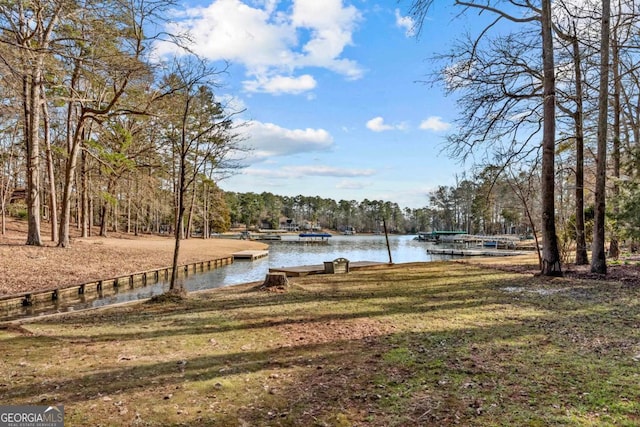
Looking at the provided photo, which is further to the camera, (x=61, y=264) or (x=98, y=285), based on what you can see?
(x=61, y=264)

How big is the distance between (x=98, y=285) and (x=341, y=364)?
11216mm

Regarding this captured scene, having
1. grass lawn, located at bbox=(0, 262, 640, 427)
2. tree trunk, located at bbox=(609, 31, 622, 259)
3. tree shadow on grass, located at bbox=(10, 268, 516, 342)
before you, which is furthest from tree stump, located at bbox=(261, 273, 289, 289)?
tree trunk, located at bbox=(609, 31, 622, 259)

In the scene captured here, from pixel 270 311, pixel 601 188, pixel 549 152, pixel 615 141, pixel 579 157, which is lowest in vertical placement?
pixel 270 311

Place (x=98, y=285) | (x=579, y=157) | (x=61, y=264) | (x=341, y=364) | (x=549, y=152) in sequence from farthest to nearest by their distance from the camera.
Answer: (x=61, y=264), (x=98, y=285), (x=579, y=157), (x=549, y=152), (x=341, y=364)

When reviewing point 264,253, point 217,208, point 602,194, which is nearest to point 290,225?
point 217,208

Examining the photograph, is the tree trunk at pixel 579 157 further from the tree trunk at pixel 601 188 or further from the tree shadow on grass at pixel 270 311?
the tree shadow on grass at pixel 270 311

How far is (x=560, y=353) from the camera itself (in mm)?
3863

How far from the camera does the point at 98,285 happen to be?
12.2m

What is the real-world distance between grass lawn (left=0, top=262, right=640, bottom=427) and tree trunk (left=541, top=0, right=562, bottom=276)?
2.16 meters

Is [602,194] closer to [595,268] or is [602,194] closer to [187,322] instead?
[595,268]

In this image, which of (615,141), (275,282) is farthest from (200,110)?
(615,141)

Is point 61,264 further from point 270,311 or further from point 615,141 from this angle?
point 615,141

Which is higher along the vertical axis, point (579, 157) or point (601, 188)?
point (579, 157)

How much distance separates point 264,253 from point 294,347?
960 inches
